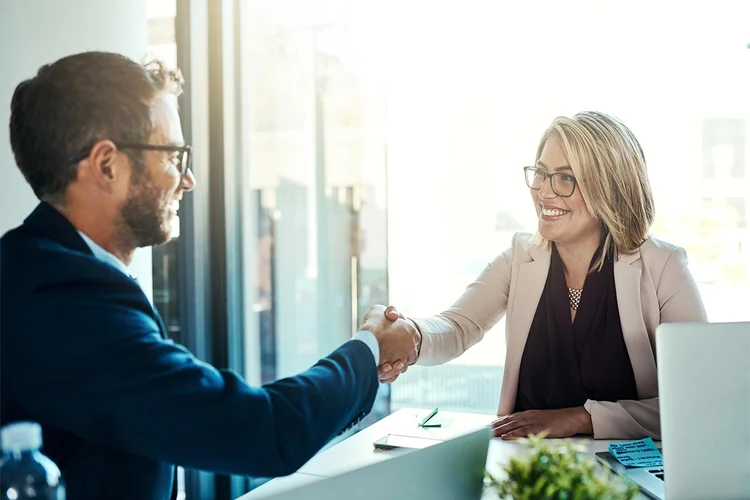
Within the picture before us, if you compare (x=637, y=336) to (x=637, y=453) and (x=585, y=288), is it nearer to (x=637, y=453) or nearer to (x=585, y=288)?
(x=585, y=288)

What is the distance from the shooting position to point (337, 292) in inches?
138

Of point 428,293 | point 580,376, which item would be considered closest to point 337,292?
point 428,293

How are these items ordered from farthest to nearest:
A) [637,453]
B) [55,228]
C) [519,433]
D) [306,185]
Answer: [306,185] → [519,433] → [637,453] → [55,228]

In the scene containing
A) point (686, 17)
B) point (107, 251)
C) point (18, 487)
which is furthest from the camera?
point (686, 17)

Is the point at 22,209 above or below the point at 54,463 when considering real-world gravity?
above

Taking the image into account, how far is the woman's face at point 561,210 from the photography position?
2256mm

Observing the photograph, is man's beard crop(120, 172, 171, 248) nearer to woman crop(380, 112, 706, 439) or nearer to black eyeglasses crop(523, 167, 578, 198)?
woman crop(380, 112, 706, 439)

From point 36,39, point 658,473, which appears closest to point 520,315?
point 658,473

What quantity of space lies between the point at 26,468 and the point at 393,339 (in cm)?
124

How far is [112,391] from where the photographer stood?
46.1 inches

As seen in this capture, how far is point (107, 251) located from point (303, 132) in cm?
219

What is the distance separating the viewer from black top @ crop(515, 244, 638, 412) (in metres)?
2.15

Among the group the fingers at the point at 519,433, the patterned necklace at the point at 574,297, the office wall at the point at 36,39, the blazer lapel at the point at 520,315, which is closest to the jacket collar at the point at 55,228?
the office wall at the point at 36,39

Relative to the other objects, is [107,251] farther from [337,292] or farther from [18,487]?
[337,292]
